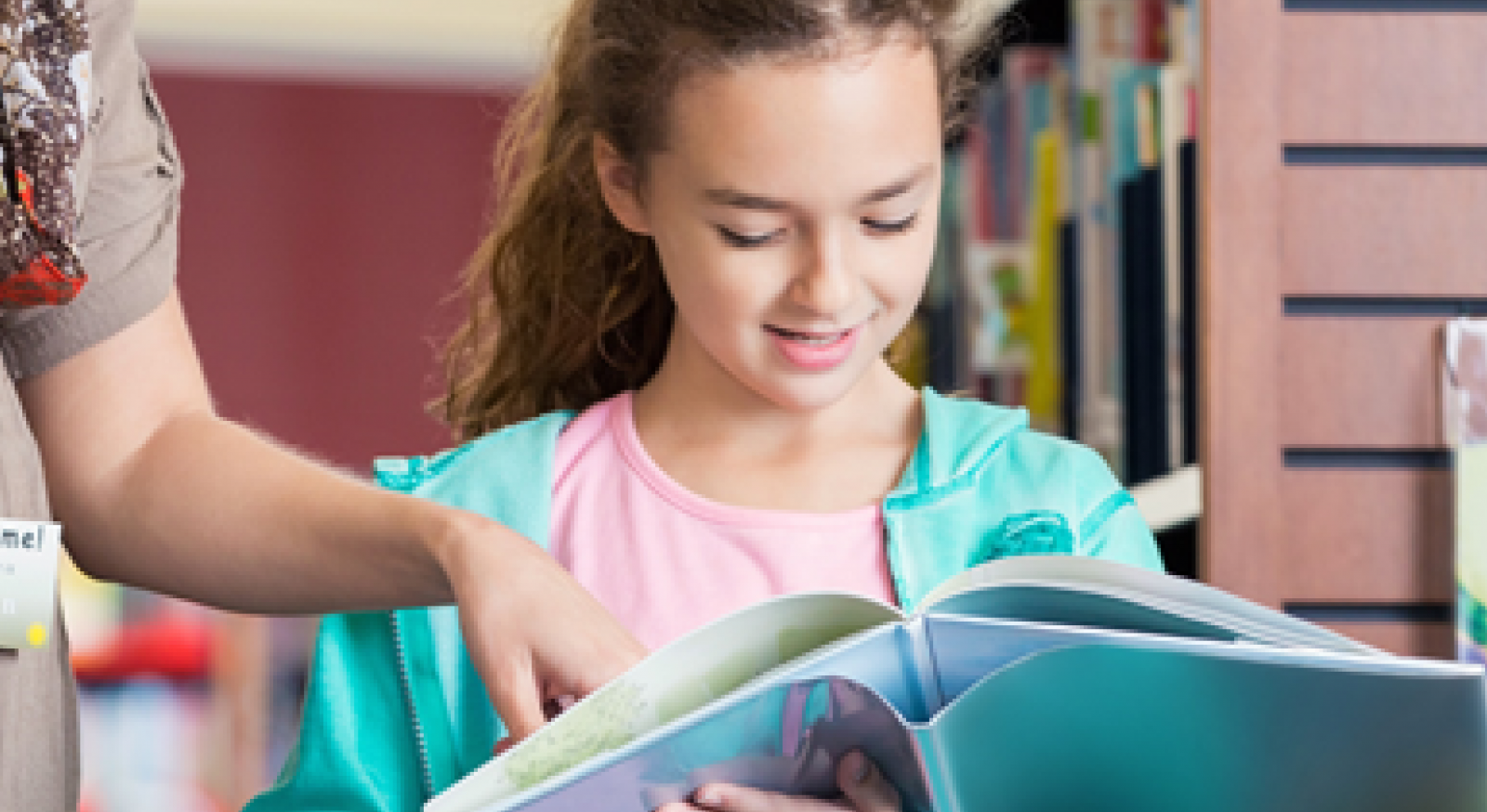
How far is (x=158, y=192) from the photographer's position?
107 centimetres

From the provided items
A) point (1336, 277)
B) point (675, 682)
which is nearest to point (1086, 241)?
point (1336, 277)

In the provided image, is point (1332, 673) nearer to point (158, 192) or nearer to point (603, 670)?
point (603, 670)

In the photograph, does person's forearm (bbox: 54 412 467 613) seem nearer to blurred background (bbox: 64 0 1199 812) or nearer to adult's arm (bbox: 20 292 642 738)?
adult's arm (bbox: 20 292 642 738)

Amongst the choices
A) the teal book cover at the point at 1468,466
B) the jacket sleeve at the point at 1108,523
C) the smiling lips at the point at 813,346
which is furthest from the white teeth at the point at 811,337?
the teal book cover at the point at 1468,466

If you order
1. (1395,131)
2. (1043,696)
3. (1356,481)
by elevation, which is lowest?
(1356,481)

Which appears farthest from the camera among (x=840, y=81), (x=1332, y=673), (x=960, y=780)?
(x=840, y=81)

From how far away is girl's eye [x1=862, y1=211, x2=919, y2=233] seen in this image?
1051mm

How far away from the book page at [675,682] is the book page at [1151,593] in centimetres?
5

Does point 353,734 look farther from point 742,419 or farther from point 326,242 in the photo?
point 326,242

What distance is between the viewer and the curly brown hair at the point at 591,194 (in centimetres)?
109

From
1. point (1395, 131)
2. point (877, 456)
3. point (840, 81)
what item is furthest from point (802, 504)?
point (1395, 131)

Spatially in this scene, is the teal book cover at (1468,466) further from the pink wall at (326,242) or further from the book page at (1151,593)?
the pink wall at (326,242)

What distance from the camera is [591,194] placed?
4.41ft

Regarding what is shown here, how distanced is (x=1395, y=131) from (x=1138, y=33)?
53cm
